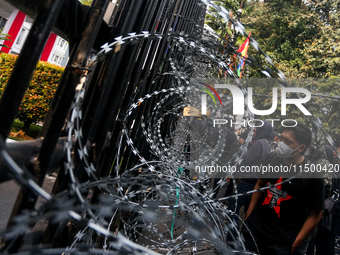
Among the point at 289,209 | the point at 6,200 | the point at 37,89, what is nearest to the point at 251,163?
the point at 289,209

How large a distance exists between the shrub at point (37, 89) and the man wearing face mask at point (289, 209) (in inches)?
314

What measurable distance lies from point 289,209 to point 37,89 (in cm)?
881

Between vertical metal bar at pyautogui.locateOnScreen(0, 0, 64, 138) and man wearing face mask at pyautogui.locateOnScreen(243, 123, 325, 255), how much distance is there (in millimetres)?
2648

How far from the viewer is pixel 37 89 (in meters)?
9.64

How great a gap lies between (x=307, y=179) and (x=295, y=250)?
0.79m

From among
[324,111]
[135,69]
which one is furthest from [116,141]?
[324,111]

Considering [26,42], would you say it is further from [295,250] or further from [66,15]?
[295,250]

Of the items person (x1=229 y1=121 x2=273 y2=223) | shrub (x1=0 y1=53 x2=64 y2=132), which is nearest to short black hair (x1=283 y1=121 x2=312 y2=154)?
person (x1=229 y1=121 x2=273 y2=223)

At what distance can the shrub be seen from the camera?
943 centimetres

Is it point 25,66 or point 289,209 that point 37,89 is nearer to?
point 289,209

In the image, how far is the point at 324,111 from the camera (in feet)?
51.3

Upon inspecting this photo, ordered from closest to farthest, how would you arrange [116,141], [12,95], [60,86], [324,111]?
[12,95]
[60,86]
[116,141]
[324,111]

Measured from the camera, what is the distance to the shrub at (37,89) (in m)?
9.43

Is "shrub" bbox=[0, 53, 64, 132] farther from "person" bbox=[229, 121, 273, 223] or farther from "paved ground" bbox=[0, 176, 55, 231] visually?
"person" bbox=[229, 121, 273, 223]
